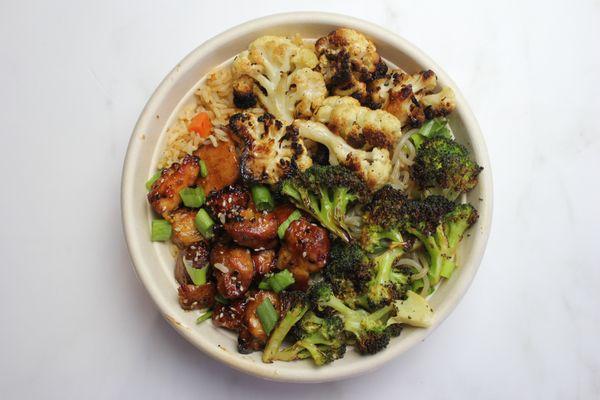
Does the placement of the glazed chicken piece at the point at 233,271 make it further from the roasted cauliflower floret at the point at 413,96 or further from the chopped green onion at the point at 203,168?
the roasted cauliflower floret at the point at 413,96

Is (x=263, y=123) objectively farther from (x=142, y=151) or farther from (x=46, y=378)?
(x=46, y=378)

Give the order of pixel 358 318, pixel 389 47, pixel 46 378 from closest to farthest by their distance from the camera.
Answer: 1. pixel 358 318
2. pixel 389 47
3. pixel 46 378

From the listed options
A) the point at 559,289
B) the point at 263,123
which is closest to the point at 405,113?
the point at 263,123

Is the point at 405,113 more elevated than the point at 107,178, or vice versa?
the point at 405,113

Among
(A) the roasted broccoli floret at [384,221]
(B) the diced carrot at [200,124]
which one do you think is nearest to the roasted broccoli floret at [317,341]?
(A) the roasted broccoli floret at [384,221]

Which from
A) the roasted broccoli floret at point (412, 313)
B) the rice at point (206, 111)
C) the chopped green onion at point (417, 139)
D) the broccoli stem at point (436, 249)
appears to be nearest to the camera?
the roasted broccoli floret at point (412, 313)

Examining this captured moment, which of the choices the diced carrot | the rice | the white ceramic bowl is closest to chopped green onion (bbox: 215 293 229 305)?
the white ceramic bowl
